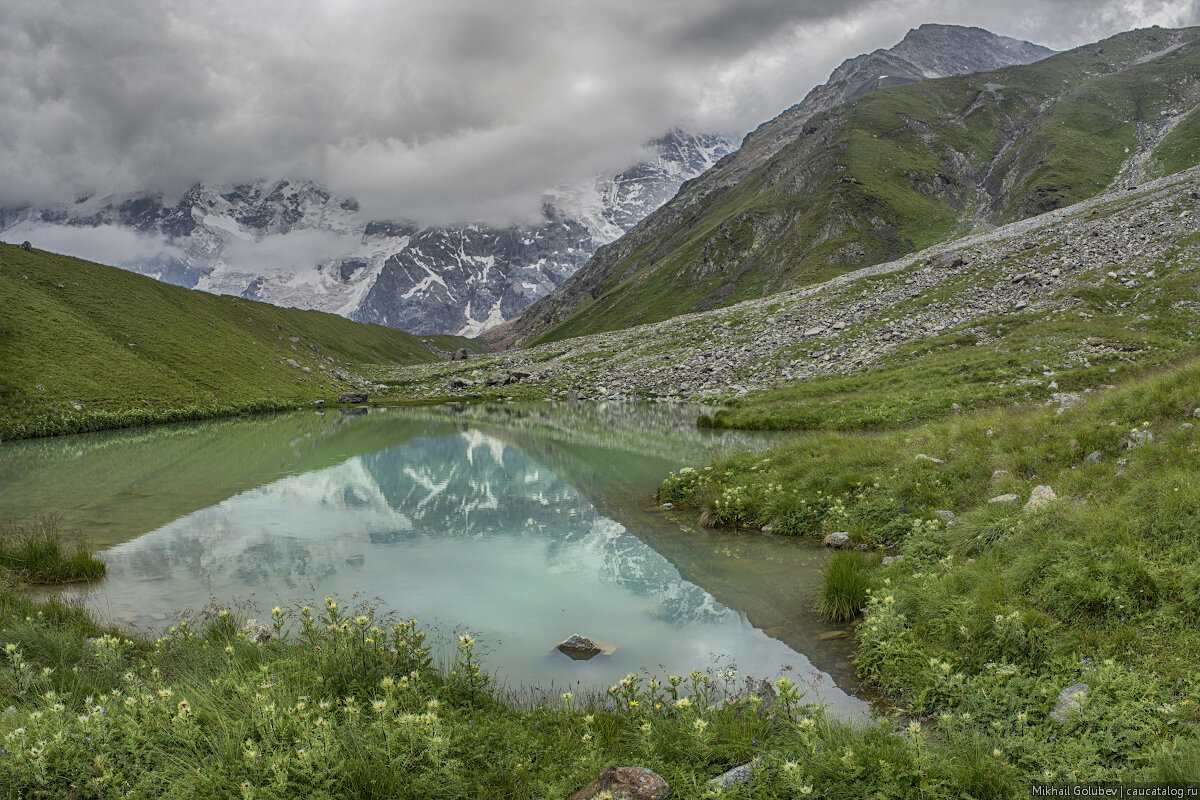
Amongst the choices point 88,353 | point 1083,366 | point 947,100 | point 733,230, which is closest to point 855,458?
point 1083,366

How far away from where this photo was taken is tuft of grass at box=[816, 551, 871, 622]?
32.9 feet

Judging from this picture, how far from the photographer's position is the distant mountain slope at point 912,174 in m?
109

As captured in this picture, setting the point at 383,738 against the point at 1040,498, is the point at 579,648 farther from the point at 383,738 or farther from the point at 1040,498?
the point at 1040,498

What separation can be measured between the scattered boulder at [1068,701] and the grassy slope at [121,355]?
61.5 meters

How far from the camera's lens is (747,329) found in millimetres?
65750

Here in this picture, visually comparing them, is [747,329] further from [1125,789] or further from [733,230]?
[733,230]

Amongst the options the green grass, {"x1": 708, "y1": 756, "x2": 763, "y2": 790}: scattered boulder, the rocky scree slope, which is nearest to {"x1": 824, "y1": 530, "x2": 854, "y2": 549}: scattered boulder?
the green grass

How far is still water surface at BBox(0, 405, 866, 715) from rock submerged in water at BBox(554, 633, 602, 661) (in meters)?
0.21

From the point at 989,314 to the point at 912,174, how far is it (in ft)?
355

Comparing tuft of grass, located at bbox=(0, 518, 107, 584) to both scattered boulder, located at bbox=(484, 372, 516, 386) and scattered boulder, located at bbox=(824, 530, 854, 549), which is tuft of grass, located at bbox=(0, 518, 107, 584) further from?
scattered boulder, located at bbox=(484, 372, 516, 386)

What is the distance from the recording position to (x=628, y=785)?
5059 mm

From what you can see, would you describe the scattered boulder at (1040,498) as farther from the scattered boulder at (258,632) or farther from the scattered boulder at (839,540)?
the scattered boulder at (258,632)

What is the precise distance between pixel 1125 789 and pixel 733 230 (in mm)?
153433

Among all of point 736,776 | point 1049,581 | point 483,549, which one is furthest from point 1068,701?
point 483,549
